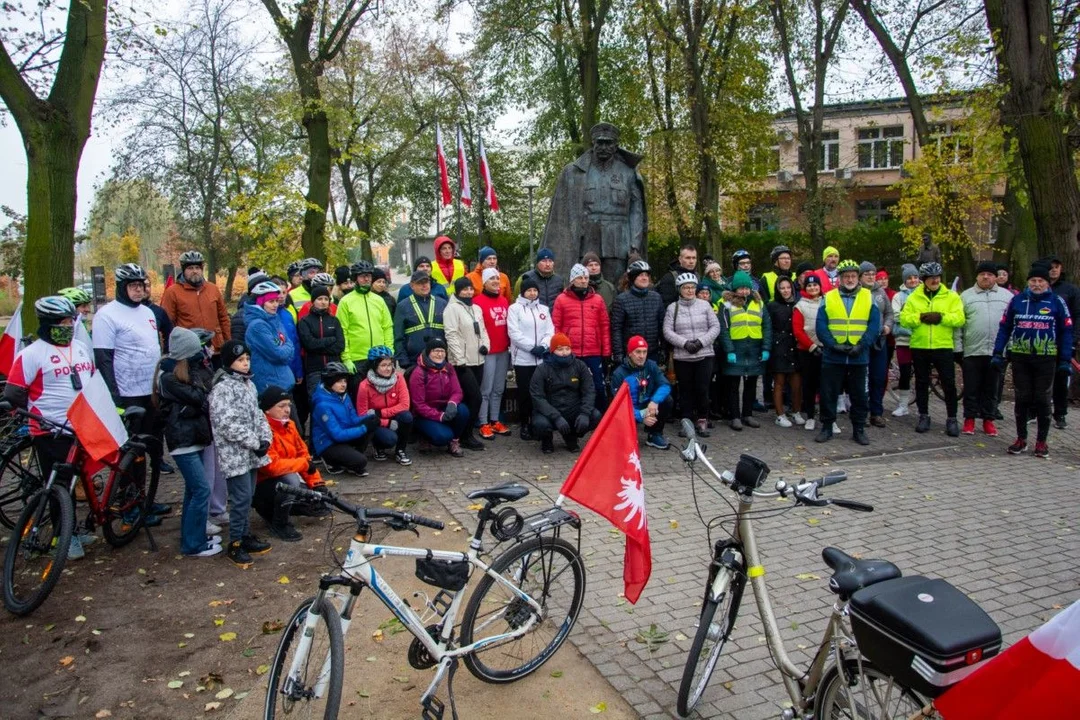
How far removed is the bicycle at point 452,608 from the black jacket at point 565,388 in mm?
4441

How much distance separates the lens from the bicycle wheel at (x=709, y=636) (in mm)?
3732

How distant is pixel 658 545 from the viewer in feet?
20.2

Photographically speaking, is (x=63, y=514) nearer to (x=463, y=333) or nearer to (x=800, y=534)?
(x=463, y=333)

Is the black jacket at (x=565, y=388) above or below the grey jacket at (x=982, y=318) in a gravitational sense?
below

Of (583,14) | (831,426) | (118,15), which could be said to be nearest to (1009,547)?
(831,426)

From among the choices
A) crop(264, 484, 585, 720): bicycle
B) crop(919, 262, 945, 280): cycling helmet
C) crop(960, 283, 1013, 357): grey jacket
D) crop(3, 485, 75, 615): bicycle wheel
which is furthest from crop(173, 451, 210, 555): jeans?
crop(960, 283, 1013, 357): grey jacket

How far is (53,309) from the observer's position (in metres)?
5.89

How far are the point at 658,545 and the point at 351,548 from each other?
325 cm

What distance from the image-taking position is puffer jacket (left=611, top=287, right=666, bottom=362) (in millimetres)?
9625

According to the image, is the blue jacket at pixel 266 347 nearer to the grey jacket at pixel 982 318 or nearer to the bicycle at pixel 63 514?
the bicycle at pixel 63 514

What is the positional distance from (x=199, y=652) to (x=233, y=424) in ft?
5.64

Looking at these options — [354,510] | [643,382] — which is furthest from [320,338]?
[354,510]

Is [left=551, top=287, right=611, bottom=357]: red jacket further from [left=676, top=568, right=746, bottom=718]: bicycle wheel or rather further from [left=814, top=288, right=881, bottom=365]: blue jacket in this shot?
[left=676, top=568, right=746, bottom=718]: bicycle wheel

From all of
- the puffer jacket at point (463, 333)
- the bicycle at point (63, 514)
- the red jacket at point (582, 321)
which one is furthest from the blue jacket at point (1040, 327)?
the bicycle at point (63, 514)
